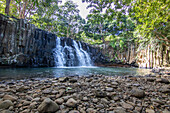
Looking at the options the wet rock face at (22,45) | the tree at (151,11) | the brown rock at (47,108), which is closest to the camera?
the brown rock at (47,108)

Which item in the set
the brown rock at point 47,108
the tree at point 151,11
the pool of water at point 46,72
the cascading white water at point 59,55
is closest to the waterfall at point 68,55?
the cascading white water at point 59,55

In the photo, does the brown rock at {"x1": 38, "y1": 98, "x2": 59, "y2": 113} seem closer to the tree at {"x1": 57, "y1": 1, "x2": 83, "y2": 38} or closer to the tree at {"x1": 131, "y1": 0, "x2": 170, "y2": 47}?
the tree at {"x1": 131, "y1": 0, "x2": 170, "y2": 47}

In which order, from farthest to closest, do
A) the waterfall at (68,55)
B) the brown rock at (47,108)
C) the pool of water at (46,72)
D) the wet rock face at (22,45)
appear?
the waterfall at (68,55) < the wet rock face at (22,45) < the pool of water at (46,72) < the brown rock at (47,108)

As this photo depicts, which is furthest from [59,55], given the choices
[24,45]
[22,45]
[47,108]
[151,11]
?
[47,108]

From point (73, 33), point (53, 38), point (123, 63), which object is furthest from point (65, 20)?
point (123, 63)

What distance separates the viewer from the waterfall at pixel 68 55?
45.7 feet

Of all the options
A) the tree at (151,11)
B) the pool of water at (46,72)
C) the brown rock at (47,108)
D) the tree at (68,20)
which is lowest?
the pool of water at (46,72)

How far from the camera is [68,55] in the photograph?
15070mm

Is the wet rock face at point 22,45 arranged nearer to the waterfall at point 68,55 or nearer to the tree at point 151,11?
the waterfall at point 68,55

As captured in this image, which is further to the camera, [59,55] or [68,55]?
[68,55]

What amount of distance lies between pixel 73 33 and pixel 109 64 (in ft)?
51.3

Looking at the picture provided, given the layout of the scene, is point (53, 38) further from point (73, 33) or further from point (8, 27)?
point (73, 33)

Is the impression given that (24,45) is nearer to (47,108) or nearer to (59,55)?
(59,55)

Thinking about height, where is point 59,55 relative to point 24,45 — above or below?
below
